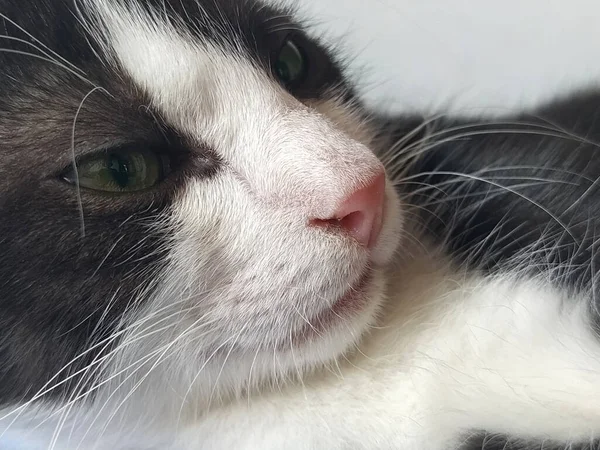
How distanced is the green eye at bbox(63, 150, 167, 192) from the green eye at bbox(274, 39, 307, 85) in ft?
0.69

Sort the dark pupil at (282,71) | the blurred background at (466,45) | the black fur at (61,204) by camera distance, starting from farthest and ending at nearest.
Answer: the blurred background at (466,45)
the dark pupil at (282,71)
the black fur at (61,204)

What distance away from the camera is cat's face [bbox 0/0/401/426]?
1.88ft

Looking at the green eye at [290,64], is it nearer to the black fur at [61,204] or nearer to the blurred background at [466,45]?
the black fur at [61,204]

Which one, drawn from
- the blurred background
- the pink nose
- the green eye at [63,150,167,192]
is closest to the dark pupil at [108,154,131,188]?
the green eye at [63,150,167,192]

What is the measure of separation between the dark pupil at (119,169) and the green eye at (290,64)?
0.23 metres

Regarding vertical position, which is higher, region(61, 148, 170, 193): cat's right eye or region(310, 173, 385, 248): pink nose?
region(61, 148, 170, 193): cat's right eye

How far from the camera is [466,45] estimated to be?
1.25 meters

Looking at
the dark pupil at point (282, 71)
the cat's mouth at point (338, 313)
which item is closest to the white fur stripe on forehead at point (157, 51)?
the dark pupil at point (282, 71)

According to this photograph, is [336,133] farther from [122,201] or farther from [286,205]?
[122,201]

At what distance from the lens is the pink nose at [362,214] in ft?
1.90

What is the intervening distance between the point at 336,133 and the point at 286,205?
10cm

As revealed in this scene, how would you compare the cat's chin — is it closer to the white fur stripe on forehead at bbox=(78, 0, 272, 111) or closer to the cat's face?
the cat's face

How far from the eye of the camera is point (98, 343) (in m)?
0.58

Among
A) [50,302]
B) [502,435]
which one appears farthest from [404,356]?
[50,302]
